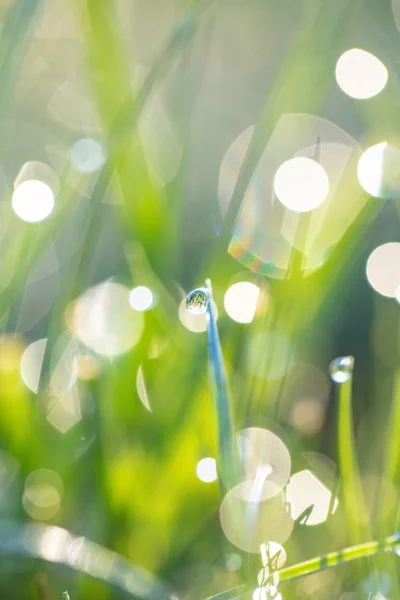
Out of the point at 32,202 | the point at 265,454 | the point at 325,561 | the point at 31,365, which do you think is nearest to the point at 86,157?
Result: the point at 32,202

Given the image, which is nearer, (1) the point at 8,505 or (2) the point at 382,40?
(1) the point at 8,505

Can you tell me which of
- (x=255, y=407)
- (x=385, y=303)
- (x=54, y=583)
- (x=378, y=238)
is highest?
(x=378, y=238)

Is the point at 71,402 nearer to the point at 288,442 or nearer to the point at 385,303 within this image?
the point at 288,442

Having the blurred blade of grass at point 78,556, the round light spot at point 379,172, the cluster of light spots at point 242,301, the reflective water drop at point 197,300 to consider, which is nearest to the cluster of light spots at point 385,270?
the round light spot at point 379,172

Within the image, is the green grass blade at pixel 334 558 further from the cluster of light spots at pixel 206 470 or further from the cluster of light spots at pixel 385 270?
the cluster of light spots at pixel 385 270

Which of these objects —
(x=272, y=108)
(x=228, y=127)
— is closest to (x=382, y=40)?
(x=228, y=127)

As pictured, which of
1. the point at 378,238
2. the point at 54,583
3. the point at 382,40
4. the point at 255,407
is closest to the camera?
the point at 54,583

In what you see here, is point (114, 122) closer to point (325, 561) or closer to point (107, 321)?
point (107, 321)

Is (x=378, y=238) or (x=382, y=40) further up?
(x=382, y=40)
